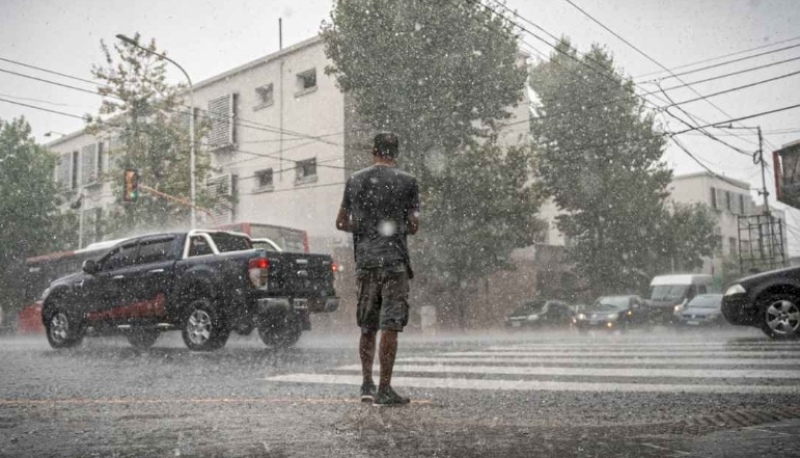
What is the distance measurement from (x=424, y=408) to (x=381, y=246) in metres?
1.10

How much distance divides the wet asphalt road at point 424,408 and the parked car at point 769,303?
2313 mm

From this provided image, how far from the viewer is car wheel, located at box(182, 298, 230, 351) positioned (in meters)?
10.0

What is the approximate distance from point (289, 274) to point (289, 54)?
21931mm

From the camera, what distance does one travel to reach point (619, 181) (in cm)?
3100

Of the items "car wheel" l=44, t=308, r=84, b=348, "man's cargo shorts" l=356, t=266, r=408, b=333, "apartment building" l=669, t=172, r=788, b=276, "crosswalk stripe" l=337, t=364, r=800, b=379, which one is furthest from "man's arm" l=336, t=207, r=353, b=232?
"apartment building" l=669, t=172, r=788, b=276

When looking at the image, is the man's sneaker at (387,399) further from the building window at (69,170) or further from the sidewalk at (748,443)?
the building window at (69,170)

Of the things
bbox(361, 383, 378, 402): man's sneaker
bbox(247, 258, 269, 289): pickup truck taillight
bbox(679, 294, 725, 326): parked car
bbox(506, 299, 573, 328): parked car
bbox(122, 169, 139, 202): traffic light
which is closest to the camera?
bbox(361, 383, 378, 402): man's sneaker

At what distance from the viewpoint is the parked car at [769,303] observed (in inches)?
398

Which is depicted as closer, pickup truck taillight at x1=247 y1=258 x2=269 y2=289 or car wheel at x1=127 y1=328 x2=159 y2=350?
pickup truck taillight at x1=247 y1=258 x2=269 y2=289

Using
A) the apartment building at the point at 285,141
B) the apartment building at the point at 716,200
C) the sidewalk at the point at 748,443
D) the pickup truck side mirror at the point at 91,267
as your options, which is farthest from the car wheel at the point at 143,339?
the apartment building at the point at 716,200

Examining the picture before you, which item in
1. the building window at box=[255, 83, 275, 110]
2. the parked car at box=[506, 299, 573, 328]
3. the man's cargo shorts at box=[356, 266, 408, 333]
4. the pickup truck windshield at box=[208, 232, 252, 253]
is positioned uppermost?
the building window at box=[255, 83, 275, 110]

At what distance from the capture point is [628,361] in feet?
25.1

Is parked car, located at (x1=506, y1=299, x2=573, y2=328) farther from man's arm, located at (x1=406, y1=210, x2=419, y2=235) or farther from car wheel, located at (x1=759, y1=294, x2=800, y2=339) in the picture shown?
man's arm, located at (x1=406, y1=210, x2=419, y2=235)

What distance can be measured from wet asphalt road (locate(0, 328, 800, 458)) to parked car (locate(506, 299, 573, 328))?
19128 millimetres
